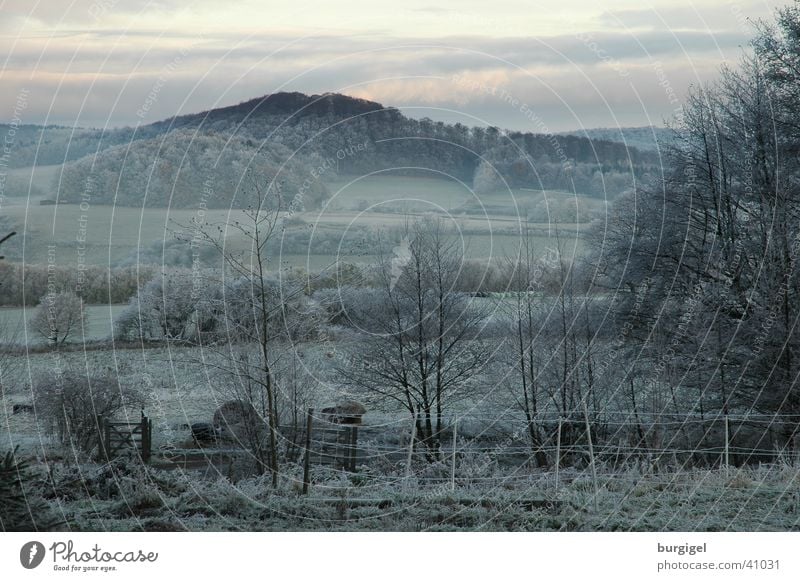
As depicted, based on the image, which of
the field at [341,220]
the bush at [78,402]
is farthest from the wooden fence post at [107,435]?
the field at [341,220]

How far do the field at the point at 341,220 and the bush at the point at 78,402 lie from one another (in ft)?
6.86

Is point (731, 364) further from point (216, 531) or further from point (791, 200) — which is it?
point (216, 531)

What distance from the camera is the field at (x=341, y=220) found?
1391 cm

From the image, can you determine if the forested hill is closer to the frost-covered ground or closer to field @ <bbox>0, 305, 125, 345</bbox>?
field @ <bbox>0, 305, 125, 345</bbox>

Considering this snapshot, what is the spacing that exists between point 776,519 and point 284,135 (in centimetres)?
1034

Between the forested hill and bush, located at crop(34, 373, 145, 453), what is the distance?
124 inches

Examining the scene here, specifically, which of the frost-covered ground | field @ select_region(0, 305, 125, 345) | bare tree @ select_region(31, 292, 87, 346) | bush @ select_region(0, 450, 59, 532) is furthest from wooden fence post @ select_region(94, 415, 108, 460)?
bush @ select_region(0, 450, 59, 532)

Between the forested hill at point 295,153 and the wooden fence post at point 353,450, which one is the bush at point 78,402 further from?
the wooden fence post at point 353,450

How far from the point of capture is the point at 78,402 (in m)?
14.5

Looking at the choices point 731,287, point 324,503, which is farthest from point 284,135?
point 731,287

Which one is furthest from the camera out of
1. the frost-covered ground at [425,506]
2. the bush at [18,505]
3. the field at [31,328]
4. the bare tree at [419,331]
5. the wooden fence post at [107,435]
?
the bare tree at [419,331]

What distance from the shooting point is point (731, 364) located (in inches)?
663

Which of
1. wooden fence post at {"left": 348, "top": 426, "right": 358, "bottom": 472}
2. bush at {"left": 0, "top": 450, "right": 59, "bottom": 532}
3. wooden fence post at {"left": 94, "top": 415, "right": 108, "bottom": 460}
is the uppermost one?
bush at {"left": 0, "top": 450, "right": 59, "bottom": 532}

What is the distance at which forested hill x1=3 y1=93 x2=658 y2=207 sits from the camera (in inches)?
549
